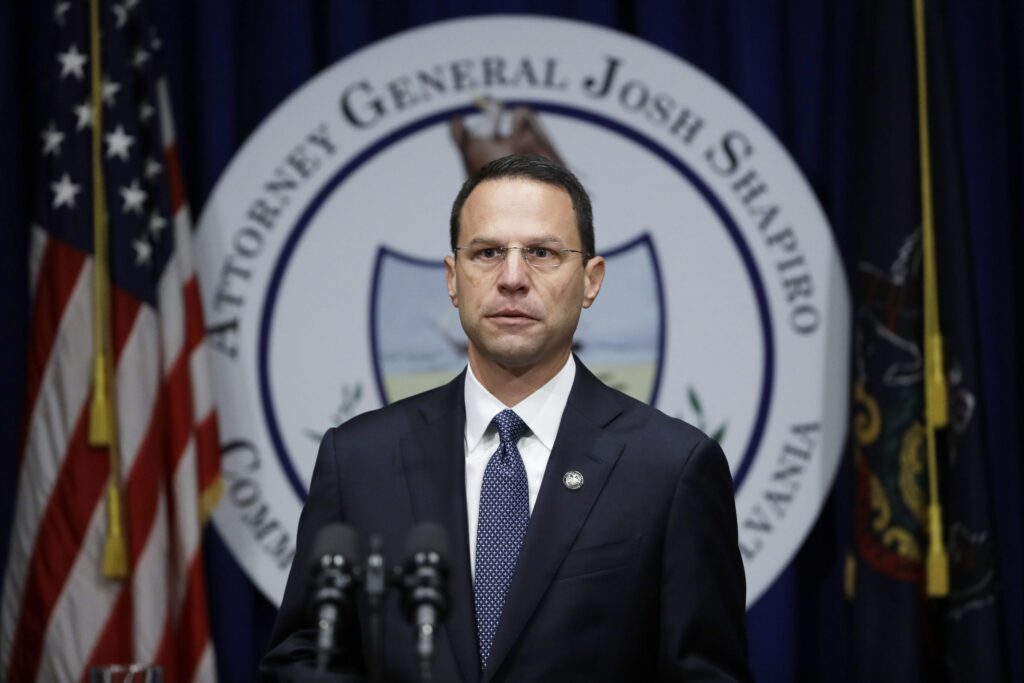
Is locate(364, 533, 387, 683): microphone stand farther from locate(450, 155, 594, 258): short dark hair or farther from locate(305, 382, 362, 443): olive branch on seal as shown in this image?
locate(305, 382, 362, 443): olive branch on seal

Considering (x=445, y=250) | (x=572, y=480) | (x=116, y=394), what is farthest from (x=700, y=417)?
(x=572, y=480)

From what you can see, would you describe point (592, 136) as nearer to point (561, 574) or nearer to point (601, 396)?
point (601, 396)

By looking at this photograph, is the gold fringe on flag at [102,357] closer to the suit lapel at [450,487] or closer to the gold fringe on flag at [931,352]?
the suit lapel at [450,487]

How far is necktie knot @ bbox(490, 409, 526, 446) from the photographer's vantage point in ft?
7.14

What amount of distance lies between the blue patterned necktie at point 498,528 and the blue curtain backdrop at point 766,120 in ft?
6.52

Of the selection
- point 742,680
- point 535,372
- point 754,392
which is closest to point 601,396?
Answer: point 535,372

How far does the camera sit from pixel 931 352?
12.3 ft

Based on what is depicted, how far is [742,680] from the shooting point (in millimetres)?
2066

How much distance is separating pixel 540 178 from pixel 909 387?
199cm

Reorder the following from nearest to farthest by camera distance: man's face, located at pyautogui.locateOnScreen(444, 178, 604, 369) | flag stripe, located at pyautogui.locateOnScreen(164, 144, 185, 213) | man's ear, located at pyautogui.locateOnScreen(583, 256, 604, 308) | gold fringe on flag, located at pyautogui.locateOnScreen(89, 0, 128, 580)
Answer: man's face, located at pyautogui.locateOnScreen(444, 178, 604, 369), man's ear, located at pyautogui.locateOnScreen(583, 256, 604, 308), gold fringe on flag, located at pyautogui.locateOnScreen(89, 0, 128, 580), flag stripe, located at pyautogui.locateOnScreen(164, 144, 185, 213)

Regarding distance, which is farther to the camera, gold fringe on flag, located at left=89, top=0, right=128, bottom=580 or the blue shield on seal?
the blue shield on seal

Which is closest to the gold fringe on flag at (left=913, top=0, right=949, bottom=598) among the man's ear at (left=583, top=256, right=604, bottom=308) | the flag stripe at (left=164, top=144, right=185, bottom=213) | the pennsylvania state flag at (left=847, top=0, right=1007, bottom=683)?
the pennsylvania state flag at (left=847, top=0, right=1007, bottom=683)

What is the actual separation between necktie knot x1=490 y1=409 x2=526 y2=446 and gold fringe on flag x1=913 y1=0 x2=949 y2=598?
74.2 inches

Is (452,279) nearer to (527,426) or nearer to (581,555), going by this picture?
(527,426)
